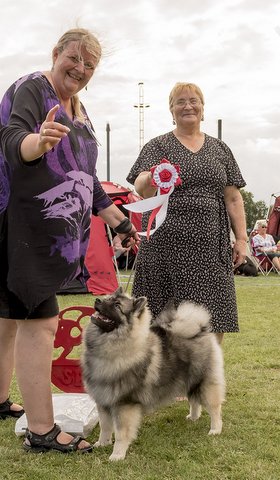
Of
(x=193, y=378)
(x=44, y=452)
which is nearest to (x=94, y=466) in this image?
(x=44, y=452)

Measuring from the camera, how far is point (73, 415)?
8.84 ft

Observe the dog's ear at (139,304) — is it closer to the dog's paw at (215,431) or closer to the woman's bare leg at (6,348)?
the woman's bare leg at (6,348)

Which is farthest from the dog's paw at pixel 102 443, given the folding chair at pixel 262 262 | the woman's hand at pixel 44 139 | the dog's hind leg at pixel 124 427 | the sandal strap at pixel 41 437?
the folding chair at pixel 262 262

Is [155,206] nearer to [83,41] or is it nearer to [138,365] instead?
[138,365]

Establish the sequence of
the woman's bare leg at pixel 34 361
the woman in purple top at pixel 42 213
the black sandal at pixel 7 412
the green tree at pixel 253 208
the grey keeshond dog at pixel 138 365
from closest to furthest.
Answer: the woman in purple top at pixel 42 213 → the woman's bare leg at pixel 34 361 → the grey keeshond dog at pixel 138 365 → the black sandal at pixel 7 412 → the green tree at pixel 253 208

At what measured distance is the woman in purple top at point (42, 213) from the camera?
6.67 feet

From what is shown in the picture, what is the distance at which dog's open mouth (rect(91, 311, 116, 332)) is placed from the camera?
2404 mm

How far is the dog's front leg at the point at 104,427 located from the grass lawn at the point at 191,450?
0.17 feet

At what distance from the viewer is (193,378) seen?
2717 mm

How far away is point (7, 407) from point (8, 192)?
1.30m

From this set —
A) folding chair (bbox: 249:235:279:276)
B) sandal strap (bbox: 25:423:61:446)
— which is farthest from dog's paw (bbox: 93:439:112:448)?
folding chair (bbox: 249:235:279:276)

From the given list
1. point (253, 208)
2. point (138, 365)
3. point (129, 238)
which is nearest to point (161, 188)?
point (129, 238)

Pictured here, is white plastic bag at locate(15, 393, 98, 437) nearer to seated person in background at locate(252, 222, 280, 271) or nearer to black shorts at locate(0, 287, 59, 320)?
black shorts at locate(0, 287, 59, 320)

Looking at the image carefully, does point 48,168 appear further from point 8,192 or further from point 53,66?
point 53,66
